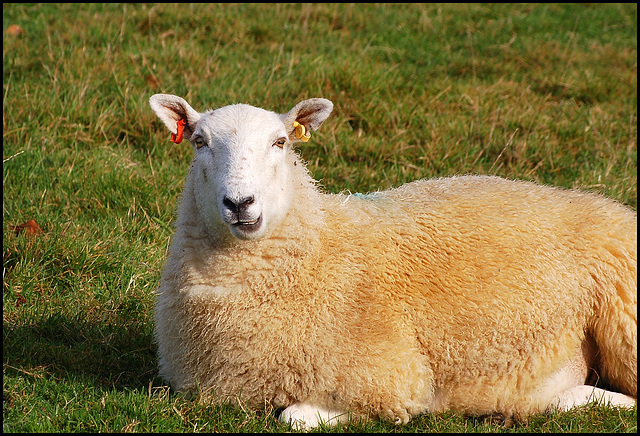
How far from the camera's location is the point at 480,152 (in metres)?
6.41

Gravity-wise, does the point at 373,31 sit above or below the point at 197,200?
below

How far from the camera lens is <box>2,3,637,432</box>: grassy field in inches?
158

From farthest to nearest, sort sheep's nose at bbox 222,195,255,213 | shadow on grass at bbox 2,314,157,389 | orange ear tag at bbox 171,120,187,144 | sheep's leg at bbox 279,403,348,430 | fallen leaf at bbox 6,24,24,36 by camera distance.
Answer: fallen leaf at bbox 6,24,24,36
shadow on grass at bbox 2,314,157,389
orange ear tag at bbox 171,120,187,144
sheep's leg at bbox 279,403,348,430
sheep's nose at bbox 222,195,255,213

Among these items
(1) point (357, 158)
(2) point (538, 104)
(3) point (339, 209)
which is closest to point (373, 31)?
(2) point (538, 104)

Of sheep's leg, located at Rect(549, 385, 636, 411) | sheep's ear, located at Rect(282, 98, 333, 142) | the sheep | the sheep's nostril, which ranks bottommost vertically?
sheep's leg, located at Rect(549, 385, 636, 411)

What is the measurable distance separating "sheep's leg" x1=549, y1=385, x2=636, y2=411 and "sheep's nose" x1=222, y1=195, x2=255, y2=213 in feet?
6.06

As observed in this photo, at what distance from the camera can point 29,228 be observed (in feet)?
16.9

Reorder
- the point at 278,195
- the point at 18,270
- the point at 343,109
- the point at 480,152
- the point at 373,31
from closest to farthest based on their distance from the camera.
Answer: the point at 278,195 → the point at 18,270 → the point at 480,152 → the point at 343,109 → the point at 373,31

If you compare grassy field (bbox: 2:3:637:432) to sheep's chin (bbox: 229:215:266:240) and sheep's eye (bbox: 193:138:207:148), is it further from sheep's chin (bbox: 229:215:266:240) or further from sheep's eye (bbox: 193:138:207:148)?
sheep's eye (bbox: 193:138:207:148)

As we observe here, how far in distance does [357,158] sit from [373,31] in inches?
115

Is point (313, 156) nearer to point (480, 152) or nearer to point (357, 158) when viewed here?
point (357, 158)

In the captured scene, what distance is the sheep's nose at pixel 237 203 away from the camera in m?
3.41

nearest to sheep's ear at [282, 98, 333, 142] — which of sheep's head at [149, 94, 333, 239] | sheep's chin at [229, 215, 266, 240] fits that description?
sheep's head at [149, 94, 333, 239]

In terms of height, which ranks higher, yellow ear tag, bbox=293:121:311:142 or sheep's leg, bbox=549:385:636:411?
yellow ear tag, bbox=293:121:311:142
